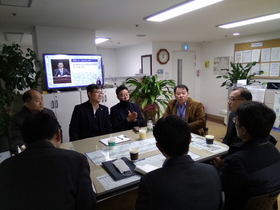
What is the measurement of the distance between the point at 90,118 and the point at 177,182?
2.02 meters

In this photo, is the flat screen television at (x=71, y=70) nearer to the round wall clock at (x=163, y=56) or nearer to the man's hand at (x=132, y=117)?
the man's hand at (x=132, y=117)

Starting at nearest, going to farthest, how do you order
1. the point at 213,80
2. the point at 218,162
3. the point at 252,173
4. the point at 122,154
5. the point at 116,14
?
the point at 252,173 < the point at 218,162 < the point at 122,154 < the point at 116,14 < the point at 213,80

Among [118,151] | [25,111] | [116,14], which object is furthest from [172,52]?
[118,151]

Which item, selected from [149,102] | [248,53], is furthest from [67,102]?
[248,53]

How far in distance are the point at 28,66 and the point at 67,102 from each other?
911 mm

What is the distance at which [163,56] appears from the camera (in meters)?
6.14

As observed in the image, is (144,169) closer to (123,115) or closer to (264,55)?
(123,115)

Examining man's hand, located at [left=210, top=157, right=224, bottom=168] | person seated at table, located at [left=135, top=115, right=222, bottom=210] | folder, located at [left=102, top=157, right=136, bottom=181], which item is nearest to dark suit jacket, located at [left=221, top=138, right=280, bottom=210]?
person seated at table, located at [left=135, top=115, right=222, bottom=210]

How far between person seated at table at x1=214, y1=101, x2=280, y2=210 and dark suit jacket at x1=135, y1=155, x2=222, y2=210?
9.1 inches

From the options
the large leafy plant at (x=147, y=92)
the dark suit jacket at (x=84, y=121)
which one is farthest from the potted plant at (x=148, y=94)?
the dark suit jacket at (x=84, y=121)

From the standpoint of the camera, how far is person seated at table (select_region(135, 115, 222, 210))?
92 centimetres

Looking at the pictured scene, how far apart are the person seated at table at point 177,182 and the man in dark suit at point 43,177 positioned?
355 mm

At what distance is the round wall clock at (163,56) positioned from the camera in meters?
6.05

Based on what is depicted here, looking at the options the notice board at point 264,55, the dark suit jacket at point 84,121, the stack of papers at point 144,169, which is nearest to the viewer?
the stack of papers at point 144,169
